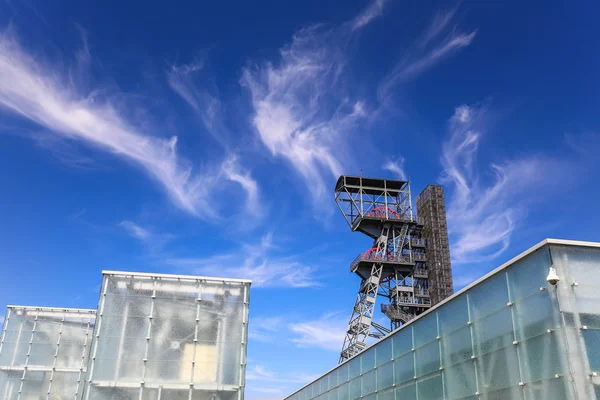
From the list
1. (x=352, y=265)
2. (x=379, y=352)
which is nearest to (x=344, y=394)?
(x=379, y=352)

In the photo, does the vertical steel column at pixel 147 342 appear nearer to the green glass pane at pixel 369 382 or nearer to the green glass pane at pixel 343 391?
the green glass pane at pixel 369 382

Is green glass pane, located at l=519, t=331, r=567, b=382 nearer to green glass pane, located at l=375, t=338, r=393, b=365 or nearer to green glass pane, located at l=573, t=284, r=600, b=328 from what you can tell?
green glass pane, located at l=573, t=284, r=600, b=328

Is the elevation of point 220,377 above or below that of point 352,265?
below

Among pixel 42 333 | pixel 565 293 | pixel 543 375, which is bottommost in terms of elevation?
pixel 543 375

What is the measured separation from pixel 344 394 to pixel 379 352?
19.1 feet

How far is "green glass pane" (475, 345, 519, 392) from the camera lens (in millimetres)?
14477

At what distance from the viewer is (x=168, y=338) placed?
797 inches

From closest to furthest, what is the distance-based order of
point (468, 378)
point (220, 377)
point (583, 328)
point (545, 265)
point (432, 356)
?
1. point (583, 328)
2. point (545, 265)
3. point (468, 378)
4. point (432, 356)
5. point (220, 377)

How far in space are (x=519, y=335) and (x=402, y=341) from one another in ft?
25.4

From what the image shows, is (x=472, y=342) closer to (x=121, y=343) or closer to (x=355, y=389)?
(x=355, y=389)

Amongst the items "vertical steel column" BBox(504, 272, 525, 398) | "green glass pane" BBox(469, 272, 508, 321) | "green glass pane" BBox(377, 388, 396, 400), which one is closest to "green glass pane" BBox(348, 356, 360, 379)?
"green glass pane" BBox(377, 388, 396, 400)

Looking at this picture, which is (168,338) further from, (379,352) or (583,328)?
(583,328)

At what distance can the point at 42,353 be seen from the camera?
3083cm

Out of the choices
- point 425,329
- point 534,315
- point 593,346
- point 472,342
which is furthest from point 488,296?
A: point 425,329
